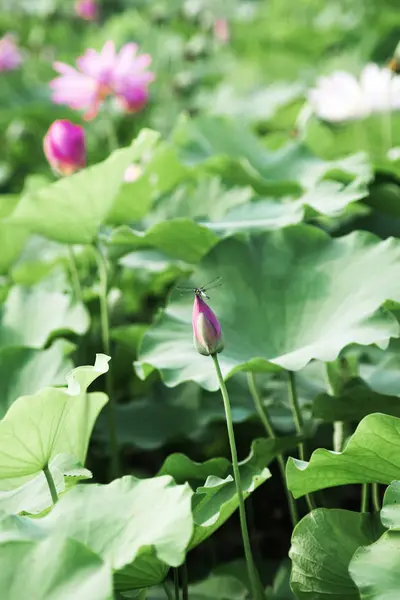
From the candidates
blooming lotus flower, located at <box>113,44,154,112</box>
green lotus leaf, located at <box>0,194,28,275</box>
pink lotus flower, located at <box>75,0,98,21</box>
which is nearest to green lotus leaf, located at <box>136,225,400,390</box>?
green lotus leaf, located at <box>0,194,28,275</box>

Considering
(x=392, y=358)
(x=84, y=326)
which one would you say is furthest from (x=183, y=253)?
(x=392, y=358)

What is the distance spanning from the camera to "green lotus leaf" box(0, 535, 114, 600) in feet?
2.28

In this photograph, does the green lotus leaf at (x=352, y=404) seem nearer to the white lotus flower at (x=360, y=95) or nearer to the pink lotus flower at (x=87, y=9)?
the white lotus flower at (x=360, y=95)

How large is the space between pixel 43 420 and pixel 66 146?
25.4 inches

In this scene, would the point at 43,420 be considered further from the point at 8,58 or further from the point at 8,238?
the point at 8,58

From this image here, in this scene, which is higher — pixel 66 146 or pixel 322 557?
pixel 66 146

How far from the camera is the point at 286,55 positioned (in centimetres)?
307

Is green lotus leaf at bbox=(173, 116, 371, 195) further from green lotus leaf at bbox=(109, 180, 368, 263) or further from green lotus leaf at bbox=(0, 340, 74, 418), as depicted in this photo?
green lotus leaf at bbox=(0, 340, 74, 418)

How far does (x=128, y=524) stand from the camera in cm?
79

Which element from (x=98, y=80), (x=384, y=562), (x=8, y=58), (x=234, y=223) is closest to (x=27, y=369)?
(x=234, y=223)

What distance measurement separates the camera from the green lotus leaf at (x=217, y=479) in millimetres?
882

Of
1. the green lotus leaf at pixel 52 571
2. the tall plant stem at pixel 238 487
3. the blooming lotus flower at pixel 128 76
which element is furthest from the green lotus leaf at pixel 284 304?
the blooming lotus flower at pixel 128 76

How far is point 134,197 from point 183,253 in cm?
19

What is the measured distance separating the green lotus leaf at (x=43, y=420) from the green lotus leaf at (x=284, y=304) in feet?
0.43
